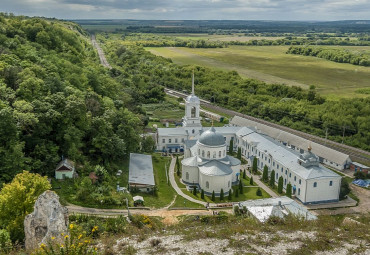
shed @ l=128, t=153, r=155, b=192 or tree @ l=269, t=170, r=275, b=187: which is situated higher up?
shed @ l=128, t=153, r=155, b=192

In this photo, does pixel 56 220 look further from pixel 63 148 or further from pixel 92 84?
pixel 92 84

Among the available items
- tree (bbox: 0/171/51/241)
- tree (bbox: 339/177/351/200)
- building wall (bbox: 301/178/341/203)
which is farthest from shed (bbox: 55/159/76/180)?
tree (bbox: 339/177/351/200)

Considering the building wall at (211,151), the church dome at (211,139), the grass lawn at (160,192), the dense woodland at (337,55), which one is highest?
the dense woodland at (337,55)

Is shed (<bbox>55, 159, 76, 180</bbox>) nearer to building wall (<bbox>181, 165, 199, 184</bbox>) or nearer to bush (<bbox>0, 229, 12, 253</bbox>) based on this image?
bush (<bbox>0, 229, 12, 253</bbox>)

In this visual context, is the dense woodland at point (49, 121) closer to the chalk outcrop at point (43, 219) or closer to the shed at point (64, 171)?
the shed at point (64, 171)

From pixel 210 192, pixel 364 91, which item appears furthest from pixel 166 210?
pixel 364 91

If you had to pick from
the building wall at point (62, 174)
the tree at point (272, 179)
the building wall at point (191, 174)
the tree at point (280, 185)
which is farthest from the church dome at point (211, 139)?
the building wall at point (62, 174)

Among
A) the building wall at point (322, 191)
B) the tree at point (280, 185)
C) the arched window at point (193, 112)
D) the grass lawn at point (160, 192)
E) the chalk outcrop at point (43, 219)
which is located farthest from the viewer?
the arched window at point (193, 112)
